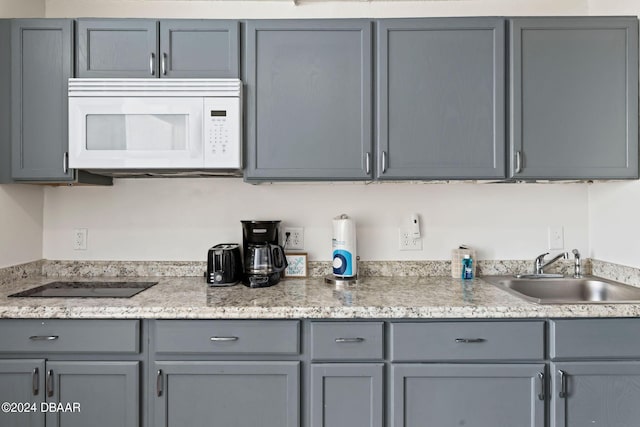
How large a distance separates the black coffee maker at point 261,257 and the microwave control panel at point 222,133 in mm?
378

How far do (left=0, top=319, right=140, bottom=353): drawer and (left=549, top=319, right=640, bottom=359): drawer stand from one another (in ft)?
5.48

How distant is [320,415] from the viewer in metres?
1.45

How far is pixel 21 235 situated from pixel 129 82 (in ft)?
3.36

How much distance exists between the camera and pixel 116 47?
173cm

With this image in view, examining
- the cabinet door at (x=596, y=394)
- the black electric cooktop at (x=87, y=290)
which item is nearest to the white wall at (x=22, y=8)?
the black electric cooktop at (x=87, y=290)

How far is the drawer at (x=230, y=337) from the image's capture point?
1.45m

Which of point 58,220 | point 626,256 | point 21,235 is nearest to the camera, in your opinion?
point 626,256

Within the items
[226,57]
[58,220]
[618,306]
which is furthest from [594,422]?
[58,220]

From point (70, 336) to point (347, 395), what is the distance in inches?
43.9

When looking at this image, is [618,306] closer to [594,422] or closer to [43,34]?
[594,422]

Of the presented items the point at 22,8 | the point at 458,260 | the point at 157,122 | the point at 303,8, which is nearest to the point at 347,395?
the point at 458,260

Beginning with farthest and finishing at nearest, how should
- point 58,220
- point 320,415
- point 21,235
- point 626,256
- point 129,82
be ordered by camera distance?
point 58,220 → point 21,235 → point 626,256 → point 129,82 → point 320,415

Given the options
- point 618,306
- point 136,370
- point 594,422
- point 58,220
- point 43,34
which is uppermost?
point 43,34

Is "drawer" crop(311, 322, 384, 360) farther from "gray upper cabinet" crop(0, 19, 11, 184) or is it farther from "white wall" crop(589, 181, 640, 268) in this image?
"gray upper cabinet" crop(0, 19, 11, 184)
